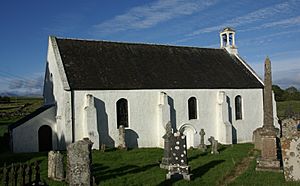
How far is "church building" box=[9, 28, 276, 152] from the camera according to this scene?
77.7 feet

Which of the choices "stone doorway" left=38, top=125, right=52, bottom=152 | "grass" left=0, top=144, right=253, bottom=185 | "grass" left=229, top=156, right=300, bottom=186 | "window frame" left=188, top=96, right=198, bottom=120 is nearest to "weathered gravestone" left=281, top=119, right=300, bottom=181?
"grass" left=229, top=156, right=300, bottom=186

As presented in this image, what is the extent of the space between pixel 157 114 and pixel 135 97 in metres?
2.24

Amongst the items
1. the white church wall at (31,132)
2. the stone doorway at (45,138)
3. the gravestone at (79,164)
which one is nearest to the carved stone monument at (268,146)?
the gravestone at (79,164)

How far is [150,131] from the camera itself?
26.3 metres

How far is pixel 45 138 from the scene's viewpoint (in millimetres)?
24672

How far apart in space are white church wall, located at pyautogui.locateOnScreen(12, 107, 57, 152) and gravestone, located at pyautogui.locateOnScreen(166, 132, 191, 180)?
41.3 feet

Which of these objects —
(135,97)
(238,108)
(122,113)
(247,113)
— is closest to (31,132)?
(122,113)

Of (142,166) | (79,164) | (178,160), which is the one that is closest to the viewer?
(79,164)

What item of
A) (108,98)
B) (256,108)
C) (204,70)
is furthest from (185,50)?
(108,98)

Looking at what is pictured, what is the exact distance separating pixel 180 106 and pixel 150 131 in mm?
3353

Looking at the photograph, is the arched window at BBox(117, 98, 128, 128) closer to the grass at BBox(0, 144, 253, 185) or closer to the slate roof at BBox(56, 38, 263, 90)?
the slate roof at BBox(56, 38, 263, 90)

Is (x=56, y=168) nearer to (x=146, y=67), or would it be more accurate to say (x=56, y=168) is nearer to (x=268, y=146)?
(x=268, y=146)

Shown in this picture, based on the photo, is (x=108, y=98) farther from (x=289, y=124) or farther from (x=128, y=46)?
(x=289, y=124)

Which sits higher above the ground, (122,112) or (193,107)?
(193,107)
